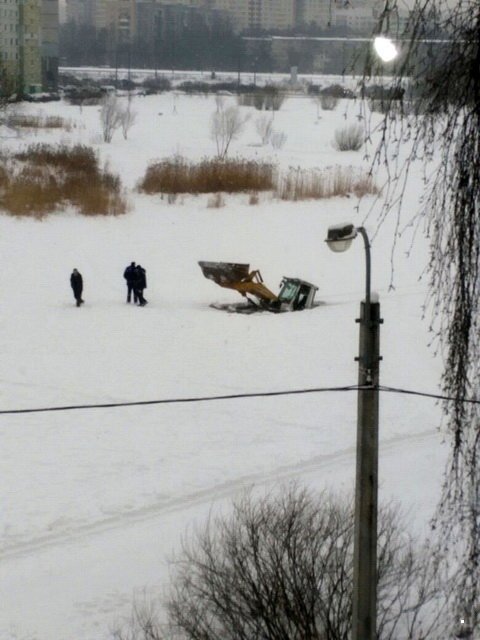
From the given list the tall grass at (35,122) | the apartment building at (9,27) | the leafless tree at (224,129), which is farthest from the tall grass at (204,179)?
the apartment building at (9,27)

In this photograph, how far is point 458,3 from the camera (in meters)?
3.85

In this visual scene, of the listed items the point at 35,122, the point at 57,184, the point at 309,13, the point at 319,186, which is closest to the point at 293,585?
the point at 57,184

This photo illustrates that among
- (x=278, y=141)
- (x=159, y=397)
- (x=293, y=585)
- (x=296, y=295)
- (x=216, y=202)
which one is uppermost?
(x=278, y=141)

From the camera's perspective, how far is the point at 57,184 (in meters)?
26.8

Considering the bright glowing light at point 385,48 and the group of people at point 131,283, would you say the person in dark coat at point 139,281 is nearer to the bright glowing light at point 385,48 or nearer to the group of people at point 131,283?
the group of people at point 131,283

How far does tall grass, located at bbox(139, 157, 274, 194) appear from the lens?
27.7 m

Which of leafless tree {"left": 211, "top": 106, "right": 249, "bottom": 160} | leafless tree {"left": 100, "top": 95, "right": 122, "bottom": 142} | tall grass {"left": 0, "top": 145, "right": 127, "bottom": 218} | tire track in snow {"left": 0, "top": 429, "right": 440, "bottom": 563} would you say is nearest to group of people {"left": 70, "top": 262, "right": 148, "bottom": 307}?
tire track in snow {"left": 0, "top": 429, "right": 440, "bottom": 563}

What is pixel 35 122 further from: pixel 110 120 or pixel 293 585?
pixel 293 585

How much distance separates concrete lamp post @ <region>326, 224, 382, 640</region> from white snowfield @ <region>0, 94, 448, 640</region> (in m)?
0.46

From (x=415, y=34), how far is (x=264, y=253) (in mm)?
18613

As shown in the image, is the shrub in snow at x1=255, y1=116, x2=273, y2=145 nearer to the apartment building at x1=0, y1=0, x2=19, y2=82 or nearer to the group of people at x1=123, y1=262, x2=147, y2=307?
the group of people at x1=123, y1=262, x2=147, y2=307

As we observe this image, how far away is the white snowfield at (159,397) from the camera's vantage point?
29.8 ft

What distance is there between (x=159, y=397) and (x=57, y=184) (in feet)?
47.9

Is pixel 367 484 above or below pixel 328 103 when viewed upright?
below
